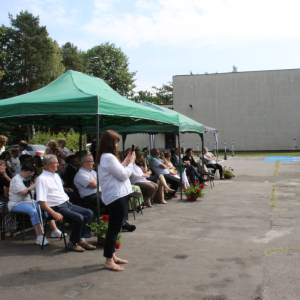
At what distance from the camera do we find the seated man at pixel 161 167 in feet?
32.5

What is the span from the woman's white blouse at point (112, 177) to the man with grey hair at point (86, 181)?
2.02 m

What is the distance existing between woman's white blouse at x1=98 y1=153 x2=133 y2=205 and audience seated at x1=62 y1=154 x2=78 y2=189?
3.08 meters

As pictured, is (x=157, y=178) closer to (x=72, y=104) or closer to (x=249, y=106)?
(x=72, y=104)

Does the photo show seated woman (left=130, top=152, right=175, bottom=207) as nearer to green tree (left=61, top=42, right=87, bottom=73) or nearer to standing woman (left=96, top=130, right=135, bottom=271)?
standing woman (left=96, top=130, right=135, bottom=271)

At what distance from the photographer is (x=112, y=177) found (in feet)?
13.9

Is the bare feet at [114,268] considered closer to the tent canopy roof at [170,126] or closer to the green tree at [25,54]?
the tent canopy roof at [170,126]

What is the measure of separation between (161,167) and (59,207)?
4.91 m

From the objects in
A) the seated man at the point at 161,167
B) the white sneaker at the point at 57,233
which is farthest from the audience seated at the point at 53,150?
the white sneaker at the point at 57,233

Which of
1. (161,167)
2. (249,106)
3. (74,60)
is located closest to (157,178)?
(161,167)

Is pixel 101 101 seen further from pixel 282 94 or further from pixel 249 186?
pixel 282 94

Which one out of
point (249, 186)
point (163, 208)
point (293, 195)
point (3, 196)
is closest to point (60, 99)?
point (3, 196)

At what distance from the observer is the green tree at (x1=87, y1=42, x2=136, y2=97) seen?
55.3 meters

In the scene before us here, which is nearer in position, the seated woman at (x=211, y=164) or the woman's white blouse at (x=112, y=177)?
the woman's white blouse at (x=112, y=177)

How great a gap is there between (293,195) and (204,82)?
3312cm
